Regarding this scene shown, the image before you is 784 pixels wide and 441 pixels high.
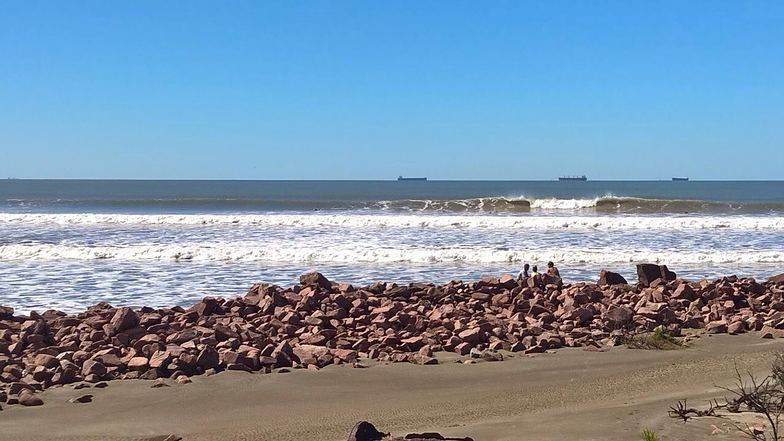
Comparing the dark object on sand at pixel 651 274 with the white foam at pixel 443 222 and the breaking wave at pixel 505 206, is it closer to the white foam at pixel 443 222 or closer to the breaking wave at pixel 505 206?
the white foam at pixel 443 222

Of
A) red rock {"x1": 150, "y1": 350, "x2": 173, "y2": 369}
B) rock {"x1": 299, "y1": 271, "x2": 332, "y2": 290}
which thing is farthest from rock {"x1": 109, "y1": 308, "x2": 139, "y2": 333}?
rock {"x1": 299, "y1": 271, "x2": 332, "y2": 290}

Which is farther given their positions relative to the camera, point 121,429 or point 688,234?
point 688,234

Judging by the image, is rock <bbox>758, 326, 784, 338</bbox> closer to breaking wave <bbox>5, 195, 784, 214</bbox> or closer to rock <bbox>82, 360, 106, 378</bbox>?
rock <bbox>82, 360, 106, 378</bbox>

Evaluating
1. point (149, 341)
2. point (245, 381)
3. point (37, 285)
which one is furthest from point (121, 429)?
point (37, 285)

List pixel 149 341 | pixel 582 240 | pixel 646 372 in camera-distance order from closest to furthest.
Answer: pixel 646 372, pixel 149 341, pixel 582 240

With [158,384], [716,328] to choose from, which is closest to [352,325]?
[158,384]

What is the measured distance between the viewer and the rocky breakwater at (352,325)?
6484mm

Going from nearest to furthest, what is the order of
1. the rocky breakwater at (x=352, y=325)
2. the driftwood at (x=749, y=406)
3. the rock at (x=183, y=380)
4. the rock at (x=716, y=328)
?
the driftwood at (x=749, y=406), the rock at (x=183, y=380), the rocky breakwater at (x=352, y=325), the rock at (x=716, y=328)

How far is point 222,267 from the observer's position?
48.8ft

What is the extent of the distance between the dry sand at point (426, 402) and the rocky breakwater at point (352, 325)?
0.29 m

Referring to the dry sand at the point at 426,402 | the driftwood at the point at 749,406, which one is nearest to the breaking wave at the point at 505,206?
the dry sand at the point at 426,402

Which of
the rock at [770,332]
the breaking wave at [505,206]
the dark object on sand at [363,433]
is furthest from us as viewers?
the breaking wave at [505,206]

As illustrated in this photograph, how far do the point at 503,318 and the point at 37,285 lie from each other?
7557 millimetres

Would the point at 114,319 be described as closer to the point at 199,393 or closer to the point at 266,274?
the point at 199,393
